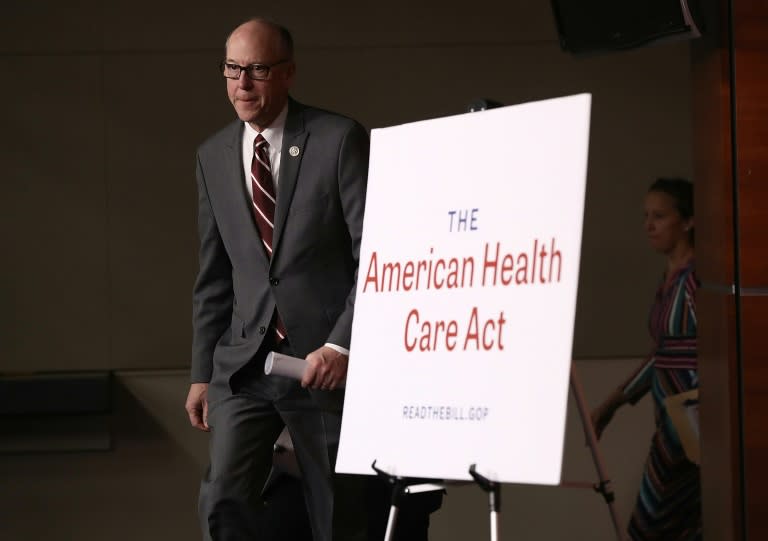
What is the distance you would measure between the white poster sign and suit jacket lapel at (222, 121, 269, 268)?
55cm

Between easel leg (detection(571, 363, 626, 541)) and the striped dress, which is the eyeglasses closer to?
easel leg (detection(571, 363, 626, 541))

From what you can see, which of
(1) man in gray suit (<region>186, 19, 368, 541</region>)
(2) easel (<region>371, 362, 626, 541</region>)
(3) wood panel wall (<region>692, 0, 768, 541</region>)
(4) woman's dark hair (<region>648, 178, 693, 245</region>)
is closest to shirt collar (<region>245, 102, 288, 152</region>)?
(1) man in gray suit (<region>186, 19, 368, 541</region>)

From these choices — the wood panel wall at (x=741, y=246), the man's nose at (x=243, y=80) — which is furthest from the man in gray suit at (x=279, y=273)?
the wood panel wall at (x=741, y=246)

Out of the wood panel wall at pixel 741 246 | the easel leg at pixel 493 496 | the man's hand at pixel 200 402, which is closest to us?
the easel leg at pixel 493 496

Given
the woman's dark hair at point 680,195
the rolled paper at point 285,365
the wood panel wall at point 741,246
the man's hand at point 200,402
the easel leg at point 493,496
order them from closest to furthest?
the easel leg at point 493,496, the rolled paper at point 285,365, the wood panel wall at point 741,246, the man's hand at point 200,402, the woman's dark hair at point 680,195

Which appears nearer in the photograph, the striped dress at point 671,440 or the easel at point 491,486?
the easel at point 491,486

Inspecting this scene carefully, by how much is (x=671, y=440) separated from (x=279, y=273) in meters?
1.91

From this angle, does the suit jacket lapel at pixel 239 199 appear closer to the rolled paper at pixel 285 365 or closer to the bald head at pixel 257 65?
the bald head at pixel 257 65

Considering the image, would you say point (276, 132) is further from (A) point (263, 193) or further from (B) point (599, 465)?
(B) point (599, 465)

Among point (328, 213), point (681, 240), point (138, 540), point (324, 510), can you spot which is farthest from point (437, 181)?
point (138, 540)

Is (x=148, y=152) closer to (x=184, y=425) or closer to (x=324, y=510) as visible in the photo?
(x=184, y=425)

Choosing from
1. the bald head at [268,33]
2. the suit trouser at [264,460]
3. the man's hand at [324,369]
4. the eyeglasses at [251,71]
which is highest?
the bald head at [268,33]

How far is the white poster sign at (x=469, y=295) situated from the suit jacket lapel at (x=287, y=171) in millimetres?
461

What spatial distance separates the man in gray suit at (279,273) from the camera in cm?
307
